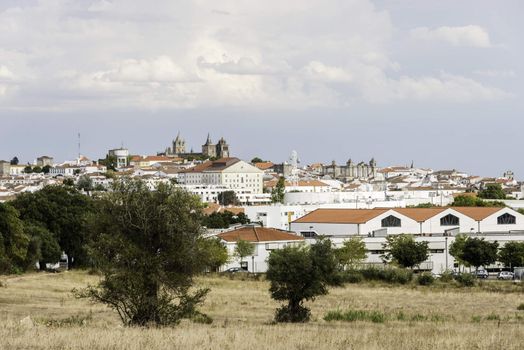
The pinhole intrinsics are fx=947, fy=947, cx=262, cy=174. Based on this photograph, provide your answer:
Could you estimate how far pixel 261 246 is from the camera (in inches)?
2717

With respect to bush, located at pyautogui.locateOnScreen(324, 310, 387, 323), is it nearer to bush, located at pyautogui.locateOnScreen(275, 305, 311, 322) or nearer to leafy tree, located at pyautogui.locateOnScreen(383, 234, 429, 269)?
bush, located at pyautogui.locateOnScreen(275, 305, 311, 322)

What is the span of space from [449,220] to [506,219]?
15.7ft

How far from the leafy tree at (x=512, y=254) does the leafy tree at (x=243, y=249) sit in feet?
56.2

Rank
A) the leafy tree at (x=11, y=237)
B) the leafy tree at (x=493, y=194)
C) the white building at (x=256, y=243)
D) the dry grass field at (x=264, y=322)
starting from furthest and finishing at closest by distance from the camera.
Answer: the leafy tree at (x=493, y=194) → the white building at (x=256, y=243) → the leafy tree at (x=11, y=237) → the dry grass field at (x=264, y=322)

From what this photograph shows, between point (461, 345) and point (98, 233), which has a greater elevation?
point (98, 233)

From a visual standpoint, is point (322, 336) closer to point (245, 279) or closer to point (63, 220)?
point (245, 279)

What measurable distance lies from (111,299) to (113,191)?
2.48 m

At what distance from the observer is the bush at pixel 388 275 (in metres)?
52.0

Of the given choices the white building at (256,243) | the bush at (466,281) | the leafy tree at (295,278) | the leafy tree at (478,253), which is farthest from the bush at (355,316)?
the white building at (256,243)

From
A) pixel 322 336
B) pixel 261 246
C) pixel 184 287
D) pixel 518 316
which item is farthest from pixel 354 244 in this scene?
pixel 322 336

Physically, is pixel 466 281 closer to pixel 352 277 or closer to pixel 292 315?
pixel 352 277

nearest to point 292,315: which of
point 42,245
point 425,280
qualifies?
point 425,280

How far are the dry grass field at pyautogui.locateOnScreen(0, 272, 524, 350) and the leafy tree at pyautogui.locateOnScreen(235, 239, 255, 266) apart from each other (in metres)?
11.6

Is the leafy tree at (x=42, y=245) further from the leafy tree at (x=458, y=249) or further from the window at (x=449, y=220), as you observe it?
the window at (x=449, y=220)
